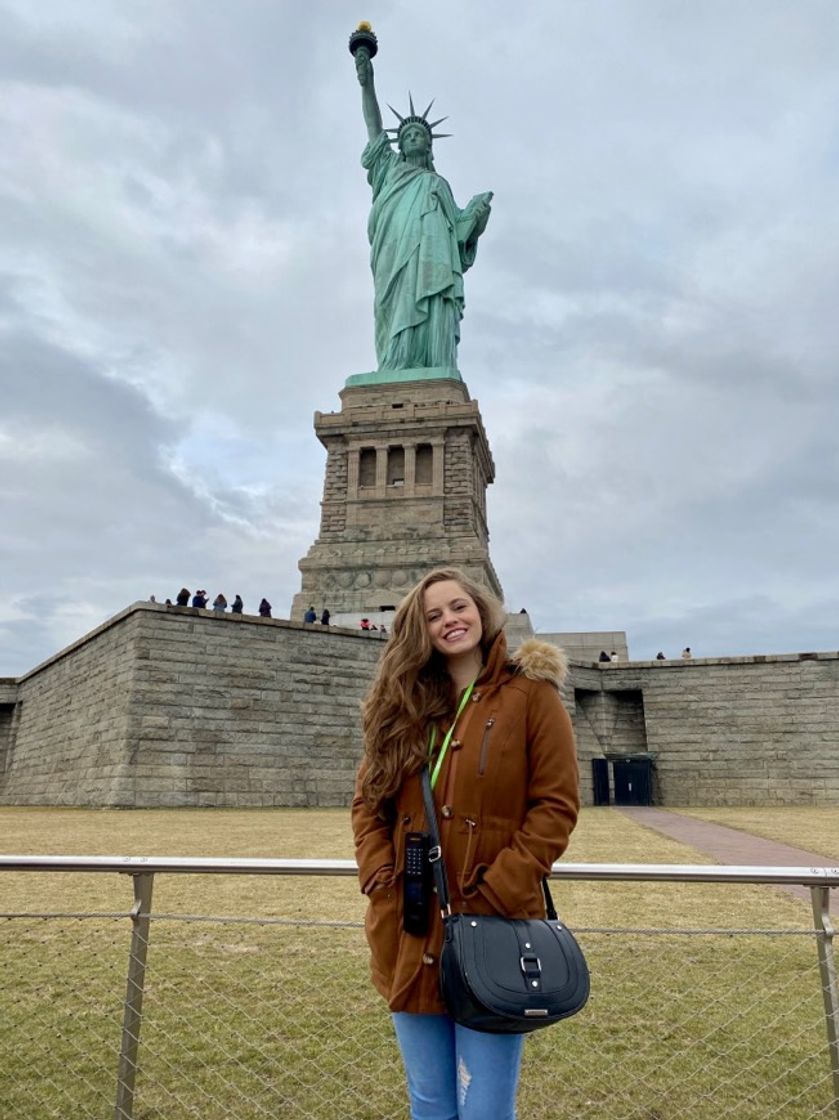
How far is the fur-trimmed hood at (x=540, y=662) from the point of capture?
2.40 meters

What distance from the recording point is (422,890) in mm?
2207

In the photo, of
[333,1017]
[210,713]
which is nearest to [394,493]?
[210,713]

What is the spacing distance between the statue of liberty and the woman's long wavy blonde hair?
35.2 meters

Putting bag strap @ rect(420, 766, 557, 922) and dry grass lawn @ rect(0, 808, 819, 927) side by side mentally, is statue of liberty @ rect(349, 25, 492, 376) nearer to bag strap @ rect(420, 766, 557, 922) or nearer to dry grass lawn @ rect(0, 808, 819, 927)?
dry grass lawn @ rect(0, 808, 819, 927)

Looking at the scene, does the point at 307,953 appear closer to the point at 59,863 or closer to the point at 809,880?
the point at 59,863

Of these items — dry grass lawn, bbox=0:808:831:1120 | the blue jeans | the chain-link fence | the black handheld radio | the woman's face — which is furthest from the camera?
dry grass lawn, bbox=0:808:831:1120

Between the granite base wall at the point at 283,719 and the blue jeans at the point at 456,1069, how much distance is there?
16761 mm

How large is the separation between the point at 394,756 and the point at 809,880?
164 centimetres

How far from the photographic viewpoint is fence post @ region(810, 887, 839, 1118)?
297 cm

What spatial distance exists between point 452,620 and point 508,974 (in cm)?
105

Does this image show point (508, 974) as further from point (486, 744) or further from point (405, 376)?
point (405, 376)

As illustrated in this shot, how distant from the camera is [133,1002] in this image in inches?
121

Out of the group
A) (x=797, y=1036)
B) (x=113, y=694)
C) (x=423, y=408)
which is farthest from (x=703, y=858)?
(x=423, y=408)

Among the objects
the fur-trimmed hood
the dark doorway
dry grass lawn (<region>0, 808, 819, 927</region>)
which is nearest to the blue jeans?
the fur-trimmed hood
